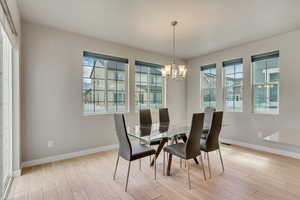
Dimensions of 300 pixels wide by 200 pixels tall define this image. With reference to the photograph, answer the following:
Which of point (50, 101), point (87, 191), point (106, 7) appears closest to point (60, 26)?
point (106, 7)

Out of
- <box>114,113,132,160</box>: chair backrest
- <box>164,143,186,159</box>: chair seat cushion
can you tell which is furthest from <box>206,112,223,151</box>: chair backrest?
<box>114,113,132,160</box>: chair backrest

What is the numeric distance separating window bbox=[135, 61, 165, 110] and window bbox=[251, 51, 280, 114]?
2.44 m

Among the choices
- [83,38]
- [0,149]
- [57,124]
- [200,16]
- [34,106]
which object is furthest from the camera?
[83,38]

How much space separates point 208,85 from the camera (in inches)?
187

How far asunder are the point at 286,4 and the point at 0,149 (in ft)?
13.4

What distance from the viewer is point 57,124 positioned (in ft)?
9.91

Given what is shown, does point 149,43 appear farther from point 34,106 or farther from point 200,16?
point 34,106

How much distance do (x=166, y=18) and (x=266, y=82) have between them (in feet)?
9.26

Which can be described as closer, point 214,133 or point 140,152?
point 140,152

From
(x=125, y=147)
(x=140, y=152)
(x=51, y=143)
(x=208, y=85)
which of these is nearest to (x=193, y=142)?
(x=140, y=152)

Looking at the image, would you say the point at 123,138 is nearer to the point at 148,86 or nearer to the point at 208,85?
the point at 148,86

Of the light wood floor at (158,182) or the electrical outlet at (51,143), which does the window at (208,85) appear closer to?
the light wood floor at (158,182)

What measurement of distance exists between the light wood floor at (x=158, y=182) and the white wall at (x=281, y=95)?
714 millimetres

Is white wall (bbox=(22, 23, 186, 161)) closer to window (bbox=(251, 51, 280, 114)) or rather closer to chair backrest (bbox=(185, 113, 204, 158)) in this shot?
chair backrest (bbox=(185, 113, 204, 158))
